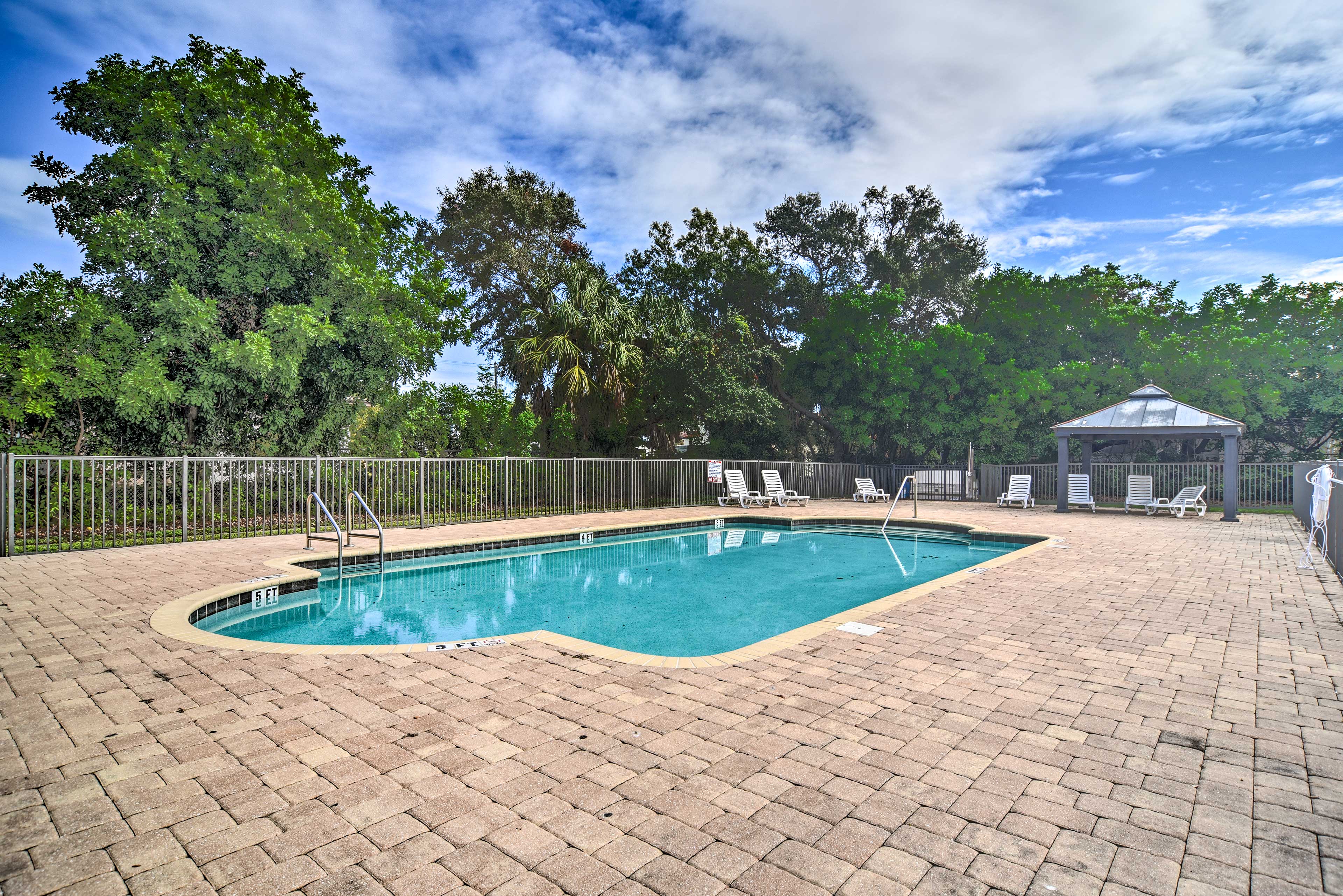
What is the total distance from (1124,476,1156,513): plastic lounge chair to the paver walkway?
533 inches

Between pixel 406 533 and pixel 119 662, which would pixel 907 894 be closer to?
pixel 119 662

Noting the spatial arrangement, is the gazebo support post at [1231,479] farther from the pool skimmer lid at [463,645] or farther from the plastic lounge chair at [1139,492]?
the pool skimmer lid at [463,645]

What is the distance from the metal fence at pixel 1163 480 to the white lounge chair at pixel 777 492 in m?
6.61

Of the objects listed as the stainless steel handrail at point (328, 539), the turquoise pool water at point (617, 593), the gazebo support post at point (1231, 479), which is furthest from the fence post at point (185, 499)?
the gazebo support post at point (1231, 479)

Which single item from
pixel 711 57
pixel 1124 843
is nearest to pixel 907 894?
pixel 1124 843

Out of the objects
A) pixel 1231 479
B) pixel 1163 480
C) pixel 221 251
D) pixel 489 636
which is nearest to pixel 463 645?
pixel 489 636

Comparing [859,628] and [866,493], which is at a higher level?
[859,628]

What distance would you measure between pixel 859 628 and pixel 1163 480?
19656 millimetres

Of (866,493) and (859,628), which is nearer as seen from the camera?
(859,628)

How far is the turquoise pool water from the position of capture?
5.77 metres

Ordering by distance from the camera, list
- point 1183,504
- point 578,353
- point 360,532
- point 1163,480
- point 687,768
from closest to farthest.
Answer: point 687,768 → point 360,532 → point 1183,504 → point 578,353 → point 1163,480

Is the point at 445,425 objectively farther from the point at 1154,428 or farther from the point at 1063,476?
the point at 1154,428

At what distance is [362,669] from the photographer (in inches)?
147

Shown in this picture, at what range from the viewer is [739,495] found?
694 inches
